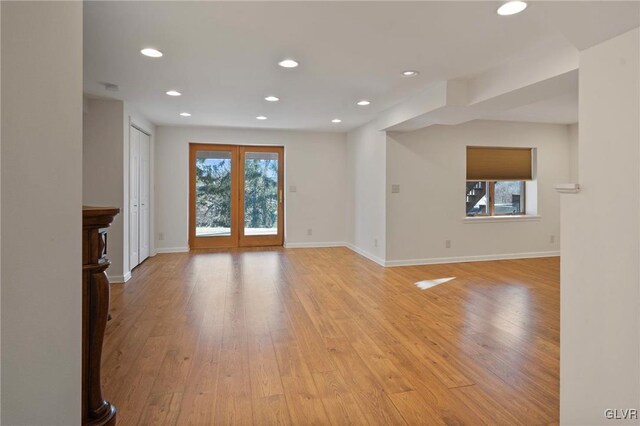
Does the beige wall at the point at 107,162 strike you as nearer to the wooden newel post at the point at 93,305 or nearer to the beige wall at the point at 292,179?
the beige wall at the point at 292,179

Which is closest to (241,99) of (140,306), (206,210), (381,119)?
(381,119)

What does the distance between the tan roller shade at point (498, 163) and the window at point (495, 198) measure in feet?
0.51

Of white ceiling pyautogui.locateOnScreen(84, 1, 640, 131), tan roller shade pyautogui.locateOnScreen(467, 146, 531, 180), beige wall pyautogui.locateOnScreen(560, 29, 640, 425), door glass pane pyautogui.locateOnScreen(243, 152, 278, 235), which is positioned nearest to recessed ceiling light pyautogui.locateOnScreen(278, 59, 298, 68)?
white ceiling pyautogui.locateOnScreen(84, 1, 640, 131)

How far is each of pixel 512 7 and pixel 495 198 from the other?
15.3ft

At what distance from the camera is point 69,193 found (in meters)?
1.09

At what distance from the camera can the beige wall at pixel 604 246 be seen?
4.23 feet

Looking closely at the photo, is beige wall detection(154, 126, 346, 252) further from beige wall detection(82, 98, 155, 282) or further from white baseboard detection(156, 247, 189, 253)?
beige wall detection(82, 98, 155, 282)

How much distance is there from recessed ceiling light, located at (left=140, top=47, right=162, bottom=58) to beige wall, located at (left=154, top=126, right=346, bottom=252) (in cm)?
374

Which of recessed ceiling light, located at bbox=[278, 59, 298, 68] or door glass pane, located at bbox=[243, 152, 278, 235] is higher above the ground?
recessed ceiling light, located at bbox=[278, 59, 298, 68]

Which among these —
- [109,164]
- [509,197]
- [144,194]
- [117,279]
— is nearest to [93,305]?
[117,279]

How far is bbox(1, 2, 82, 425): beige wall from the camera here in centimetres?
73

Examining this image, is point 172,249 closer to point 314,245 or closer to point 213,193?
point 213,193

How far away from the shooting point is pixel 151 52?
2904mm

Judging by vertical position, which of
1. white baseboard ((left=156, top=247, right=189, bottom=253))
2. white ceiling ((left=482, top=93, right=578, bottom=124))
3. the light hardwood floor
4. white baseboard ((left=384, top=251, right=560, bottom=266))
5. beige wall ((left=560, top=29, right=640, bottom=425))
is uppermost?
white ceiling ((left=482, top=93, right=578, bottom=124))
